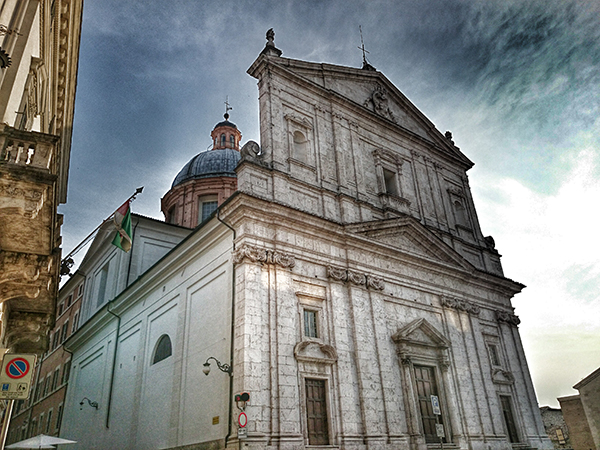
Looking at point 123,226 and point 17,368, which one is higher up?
point 123,226

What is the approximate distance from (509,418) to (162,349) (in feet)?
51.4

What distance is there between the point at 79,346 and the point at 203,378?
19.6 metres

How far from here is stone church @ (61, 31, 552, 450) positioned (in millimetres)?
14961

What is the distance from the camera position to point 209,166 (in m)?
36.4

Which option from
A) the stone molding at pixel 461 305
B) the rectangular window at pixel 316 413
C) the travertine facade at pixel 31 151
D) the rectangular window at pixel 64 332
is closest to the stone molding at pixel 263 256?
the rectangular window at pixel 316 413

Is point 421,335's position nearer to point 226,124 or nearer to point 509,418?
point 509,418

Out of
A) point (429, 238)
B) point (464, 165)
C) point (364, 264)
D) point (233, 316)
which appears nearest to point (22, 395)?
point (233, 316)

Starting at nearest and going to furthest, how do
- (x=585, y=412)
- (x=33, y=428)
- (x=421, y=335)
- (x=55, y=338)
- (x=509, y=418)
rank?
(x=421, y=335), (x=509, y=418), (x=585, y=412), (x=33, y=428), (x=55, y=338)

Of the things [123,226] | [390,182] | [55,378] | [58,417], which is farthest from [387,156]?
[55,378]

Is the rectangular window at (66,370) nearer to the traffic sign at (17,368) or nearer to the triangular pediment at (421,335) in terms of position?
the traffic sign at (17,368)

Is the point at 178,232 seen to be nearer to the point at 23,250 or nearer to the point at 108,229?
the point at 108,229

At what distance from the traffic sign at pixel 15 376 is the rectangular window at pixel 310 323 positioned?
27.0 feet

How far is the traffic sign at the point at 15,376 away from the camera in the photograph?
10312 millimetres

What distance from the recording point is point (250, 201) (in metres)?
16.0
